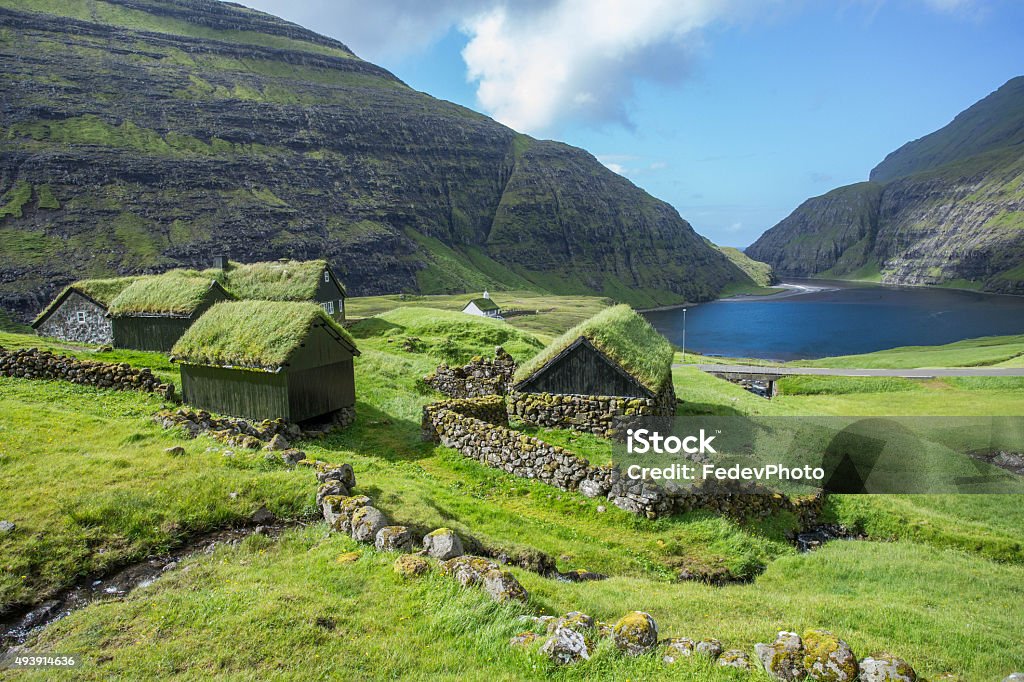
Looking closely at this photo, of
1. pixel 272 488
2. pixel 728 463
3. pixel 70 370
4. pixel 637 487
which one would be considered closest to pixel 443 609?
pixel 272 488

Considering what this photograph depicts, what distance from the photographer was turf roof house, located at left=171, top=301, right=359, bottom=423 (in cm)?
2078

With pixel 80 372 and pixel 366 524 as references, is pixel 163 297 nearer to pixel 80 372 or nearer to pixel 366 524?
pixel 80 372

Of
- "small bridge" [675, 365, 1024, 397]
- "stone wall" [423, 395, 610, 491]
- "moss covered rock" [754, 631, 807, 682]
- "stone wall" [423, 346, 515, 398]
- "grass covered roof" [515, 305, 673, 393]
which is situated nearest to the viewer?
"moss covered rock" [754, 631, 807, 682]

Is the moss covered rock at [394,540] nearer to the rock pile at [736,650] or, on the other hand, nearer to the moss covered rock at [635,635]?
the rock pile at [736,650]

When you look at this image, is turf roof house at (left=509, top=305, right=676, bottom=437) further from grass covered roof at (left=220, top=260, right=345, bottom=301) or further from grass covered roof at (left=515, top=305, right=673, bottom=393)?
grass covered roof at (left=220, top=260, right=345, bottom=301)

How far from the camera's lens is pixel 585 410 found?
23.6 meters

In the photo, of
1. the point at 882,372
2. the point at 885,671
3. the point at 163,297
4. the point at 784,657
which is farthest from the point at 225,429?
the point at 882,372

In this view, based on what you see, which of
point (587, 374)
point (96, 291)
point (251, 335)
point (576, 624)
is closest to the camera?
point (576, 624)

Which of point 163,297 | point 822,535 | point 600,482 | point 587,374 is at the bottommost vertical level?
point 822,535

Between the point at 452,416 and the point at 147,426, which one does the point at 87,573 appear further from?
the point at 452,416

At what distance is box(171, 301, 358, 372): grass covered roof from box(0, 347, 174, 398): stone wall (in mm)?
1590

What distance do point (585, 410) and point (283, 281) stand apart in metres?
39.5

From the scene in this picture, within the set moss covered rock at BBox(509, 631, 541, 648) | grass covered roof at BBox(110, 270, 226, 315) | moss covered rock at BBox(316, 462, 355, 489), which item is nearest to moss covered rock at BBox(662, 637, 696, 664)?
moss covered rock at BBox(509, 631, 541, 648)

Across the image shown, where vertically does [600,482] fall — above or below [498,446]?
below
